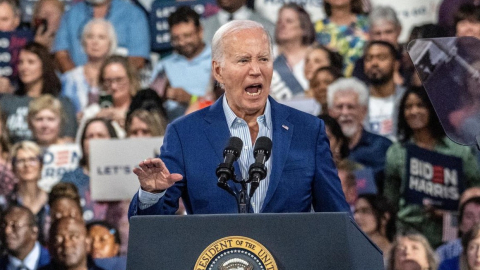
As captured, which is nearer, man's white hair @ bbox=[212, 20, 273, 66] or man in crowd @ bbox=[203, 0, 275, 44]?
man's white hair @ bbox=[212, 20, 273, 66]

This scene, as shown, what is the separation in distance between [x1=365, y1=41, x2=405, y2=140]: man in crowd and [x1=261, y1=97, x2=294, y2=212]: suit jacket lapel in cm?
290

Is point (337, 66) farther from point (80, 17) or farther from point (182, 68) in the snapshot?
point (80, 17)

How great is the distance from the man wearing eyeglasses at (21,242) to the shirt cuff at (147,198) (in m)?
3.66


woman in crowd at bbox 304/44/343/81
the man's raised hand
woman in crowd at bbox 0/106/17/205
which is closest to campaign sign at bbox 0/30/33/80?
woman in crowd at bbox 0/106/17/205

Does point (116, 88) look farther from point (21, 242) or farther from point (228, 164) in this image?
point (228, 164)

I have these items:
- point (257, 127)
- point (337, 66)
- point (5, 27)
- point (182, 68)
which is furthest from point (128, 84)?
point (257, 127)

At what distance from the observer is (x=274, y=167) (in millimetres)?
2967

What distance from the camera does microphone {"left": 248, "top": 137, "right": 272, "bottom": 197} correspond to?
8.20 feet

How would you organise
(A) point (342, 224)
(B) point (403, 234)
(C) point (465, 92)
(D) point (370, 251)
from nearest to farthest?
(A) point (342, 224) → (D) point (370, 251) → (C) point (465, 92) → (B) point (403, 234)

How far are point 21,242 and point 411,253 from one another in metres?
2.76

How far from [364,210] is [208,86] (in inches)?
56.6

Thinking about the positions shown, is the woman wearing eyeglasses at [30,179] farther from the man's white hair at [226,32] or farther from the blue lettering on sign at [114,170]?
the man's white hair at [226,32]

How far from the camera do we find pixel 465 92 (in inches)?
107

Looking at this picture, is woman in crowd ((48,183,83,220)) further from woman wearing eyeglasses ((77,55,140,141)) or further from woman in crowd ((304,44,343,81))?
woman in crowd ((304,44,343,81))
